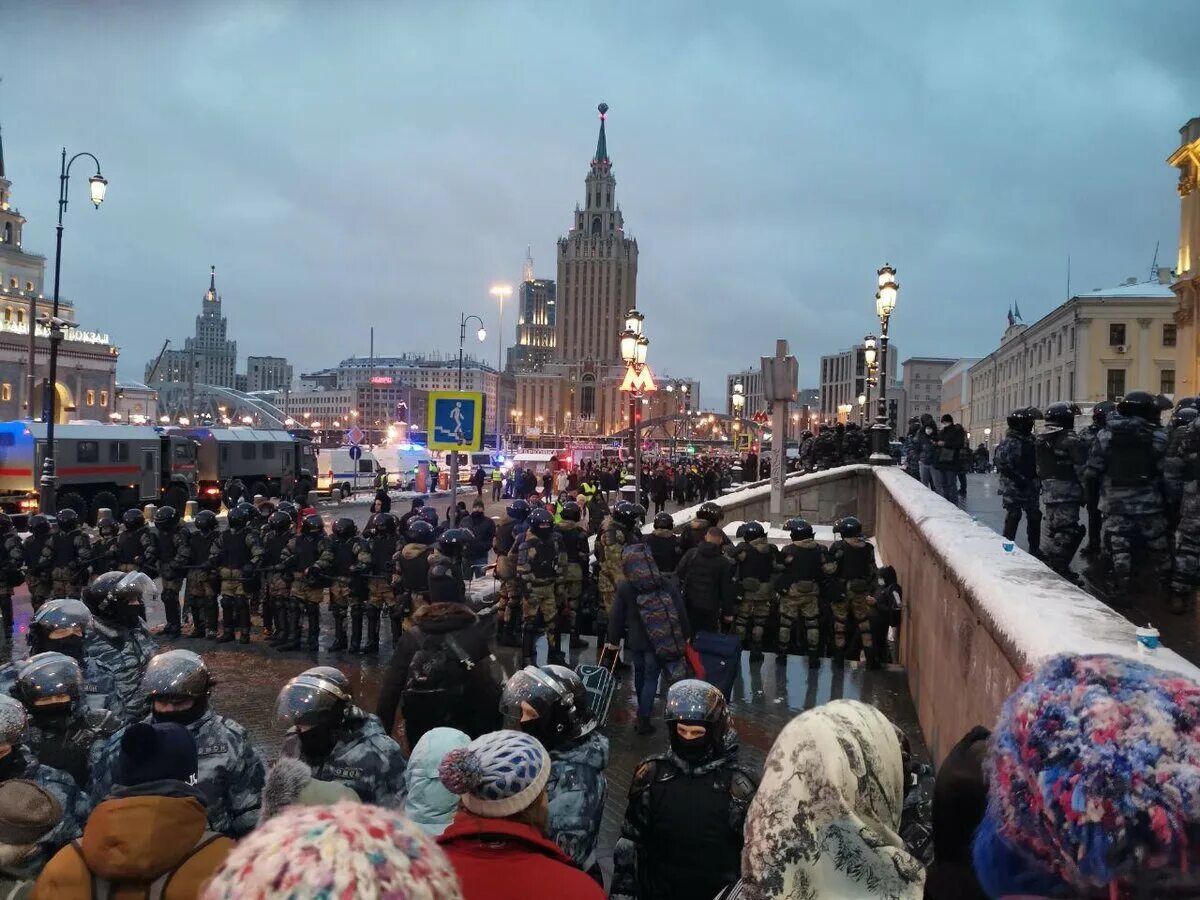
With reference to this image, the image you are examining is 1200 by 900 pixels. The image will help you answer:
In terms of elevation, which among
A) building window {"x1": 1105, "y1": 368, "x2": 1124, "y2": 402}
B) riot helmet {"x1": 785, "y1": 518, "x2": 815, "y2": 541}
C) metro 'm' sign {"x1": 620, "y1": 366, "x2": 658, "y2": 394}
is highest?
building window {"x1": 1105, "y1": 368, "x2": 1124, "y2": 402}

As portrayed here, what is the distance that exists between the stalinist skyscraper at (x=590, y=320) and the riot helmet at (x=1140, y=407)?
15195 cm

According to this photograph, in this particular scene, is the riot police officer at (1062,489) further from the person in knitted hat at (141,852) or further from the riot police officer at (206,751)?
the person in knitted hat at (141,852)

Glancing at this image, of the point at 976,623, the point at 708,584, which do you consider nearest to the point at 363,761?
the point at 976,623

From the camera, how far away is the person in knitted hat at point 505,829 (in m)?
2.29

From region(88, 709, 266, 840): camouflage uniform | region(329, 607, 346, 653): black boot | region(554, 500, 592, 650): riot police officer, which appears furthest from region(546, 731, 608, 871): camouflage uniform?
region(329, 607, 346, 653): black boot

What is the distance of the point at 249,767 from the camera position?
12.9 feet

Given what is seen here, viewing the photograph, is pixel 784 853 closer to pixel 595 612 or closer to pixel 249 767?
pixel 249 767

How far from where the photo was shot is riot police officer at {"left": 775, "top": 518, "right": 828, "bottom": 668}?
33.6ft

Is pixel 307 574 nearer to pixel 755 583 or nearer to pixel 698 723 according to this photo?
pixel 755 583

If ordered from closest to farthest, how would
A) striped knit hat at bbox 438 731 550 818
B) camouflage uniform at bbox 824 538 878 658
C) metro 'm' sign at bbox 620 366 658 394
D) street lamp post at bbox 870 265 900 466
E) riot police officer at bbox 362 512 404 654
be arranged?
striped knit hat at bbox 438 731 550 818, camouflage uniform at bbox 824 538 878 658, riot police officer at bbox 362 512 404 654, street lamp post at bbox 870 265 900 466, metro 'm' sign at bbox 620 366 658 394

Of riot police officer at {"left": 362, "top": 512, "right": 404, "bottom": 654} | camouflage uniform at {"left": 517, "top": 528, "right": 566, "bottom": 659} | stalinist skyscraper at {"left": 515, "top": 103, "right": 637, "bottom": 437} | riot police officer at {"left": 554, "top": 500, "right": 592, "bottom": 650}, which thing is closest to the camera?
camouflage uniform at {"left": 517, "top": 528, "right": 566, "bottom": 659}

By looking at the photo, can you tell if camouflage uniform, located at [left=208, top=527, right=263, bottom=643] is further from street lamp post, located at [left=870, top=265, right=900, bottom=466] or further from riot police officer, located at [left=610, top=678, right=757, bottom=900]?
street lamp post, located at [left=870, top=265, right=900, bottom=466]

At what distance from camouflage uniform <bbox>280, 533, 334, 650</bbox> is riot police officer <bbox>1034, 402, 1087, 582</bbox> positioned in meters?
8.09

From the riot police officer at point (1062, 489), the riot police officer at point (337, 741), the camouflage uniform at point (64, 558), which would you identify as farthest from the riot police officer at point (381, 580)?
the riot police officer at point (1062, 489)
